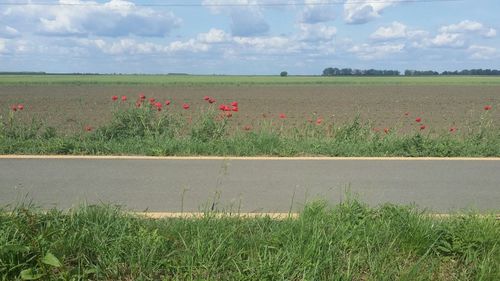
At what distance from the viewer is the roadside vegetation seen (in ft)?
25.6

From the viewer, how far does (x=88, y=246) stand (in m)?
3.37

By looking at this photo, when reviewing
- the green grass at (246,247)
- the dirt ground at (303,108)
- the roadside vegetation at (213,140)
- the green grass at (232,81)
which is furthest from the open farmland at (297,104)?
the green grass at (232,81)

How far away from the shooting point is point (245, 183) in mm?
5816

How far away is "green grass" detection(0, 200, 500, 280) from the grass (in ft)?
12.8

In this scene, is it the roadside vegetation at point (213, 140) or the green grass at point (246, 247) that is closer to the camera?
the green grass at point (246, 247)

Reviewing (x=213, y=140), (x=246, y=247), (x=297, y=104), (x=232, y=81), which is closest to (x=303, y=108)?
(x=297, y=104)

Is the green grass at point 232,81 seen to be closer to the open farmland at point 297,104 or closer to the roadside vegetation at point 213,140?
the open farmland at point 297,104

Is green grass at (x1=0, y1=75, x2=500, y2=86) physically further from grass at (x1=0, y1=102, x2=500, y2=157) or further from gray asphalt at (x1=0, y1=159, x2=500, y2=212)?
gray asphalt at (x1=0, y1=159, x2=500, y2=212)

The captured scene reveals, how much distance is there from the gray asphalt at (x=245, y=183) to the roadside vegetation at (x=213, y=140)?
0.60m

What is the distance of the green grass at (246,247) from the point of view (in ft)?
10.2

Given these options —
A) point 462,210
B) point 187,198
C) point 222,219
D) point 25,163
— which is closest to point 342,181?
point 462,210

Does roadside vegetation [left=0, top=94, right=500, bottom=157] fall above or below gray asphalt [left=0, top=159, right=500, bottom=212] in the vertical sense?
above

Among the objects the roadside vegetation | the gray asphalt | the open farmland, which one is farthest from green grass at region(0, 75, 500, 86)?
the gray asphalt

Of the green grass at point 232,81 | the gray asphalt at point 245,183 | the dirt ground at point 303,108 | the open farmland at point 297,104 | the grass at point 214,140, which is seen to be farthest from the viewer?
the green grass at point 232,81
